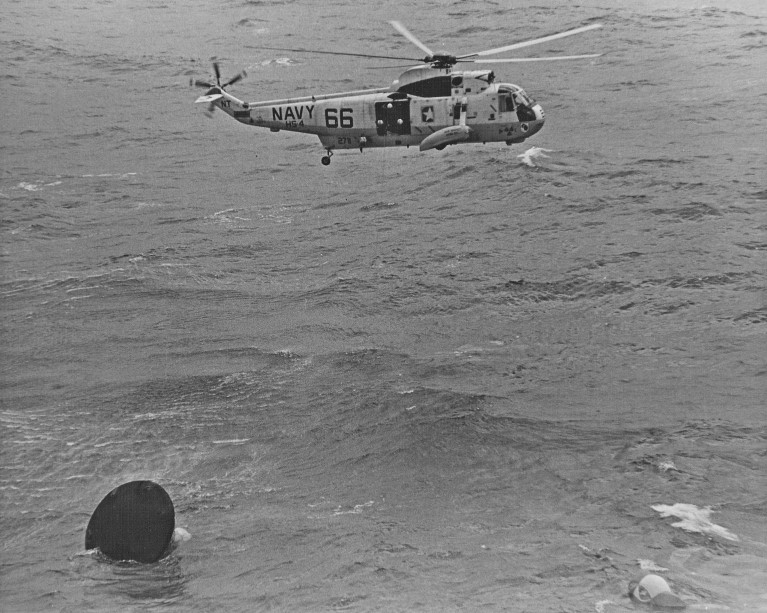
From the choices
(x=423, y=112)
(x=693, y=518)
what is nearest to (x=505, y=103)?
(x=423, y=112)

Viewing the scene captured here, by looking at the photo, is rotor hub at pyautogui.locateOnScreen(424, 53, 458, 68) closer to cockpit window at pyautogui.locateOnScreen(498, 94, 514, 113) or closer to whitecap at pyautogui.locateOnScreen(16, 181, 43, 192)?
cockpit window at pyautogui.locateOnScreen(498, 94, 514, 113)

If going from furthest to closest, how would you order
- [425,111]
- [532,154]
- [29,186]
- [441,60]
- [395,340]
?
[532,154], [29,186], [395,340], [425,111], [441,60]

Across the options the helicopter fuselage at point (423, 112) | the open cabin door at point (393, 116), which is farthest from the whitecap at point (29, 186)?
the open cabin door at point (393, 116)

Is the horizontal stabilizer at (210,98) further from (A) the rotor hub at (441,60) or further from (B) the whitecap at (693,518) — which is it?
(B) the whitecap at (693,518)

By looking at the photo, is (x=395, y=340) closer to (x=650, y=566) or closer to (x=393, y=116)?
(x=393, y=116)

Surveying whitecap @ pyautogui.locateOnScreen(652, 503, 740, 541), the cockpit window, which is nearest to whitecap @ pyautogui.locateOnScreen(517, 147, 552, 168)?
the cockpit window

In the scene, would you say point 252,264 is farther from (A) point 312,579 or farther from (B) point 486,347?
(A) point 312,579

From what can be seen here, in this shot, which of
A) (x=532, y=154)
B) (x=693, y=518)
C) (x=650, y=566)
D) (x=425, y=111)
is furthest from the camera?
(x=532, y=154)
